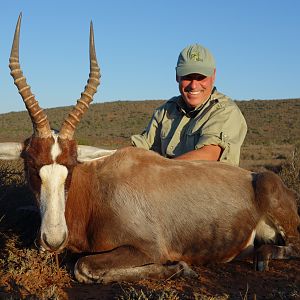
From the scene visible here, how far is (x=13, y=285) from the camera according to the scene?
412cm

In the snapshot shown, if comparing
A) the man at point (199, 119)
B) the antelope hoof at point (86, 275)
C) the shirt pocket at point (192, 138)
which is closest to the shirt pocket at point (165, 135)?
the man at point (199, 119)

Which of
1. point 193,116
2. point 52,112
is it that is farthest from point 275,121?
point 193,116

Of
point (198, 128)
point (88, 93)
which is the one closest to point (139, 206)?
point (88, 93)

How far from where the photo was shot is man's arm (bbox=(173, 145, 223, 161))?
6.20 m

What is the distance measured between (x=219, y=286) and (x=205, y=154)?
7.18 feet

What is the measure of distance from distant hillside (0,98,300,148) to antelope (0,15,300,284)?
29.6m

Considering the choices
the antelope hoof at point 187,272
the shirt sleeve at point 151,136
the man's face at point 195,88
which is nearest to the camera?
the antelope hoof at point 187,272

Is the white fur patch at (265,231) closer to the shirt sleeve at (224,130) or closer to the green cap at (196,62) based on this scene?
the shirt sleeve at (224,130)

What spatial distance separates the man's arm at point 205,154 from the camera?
6.20 metres

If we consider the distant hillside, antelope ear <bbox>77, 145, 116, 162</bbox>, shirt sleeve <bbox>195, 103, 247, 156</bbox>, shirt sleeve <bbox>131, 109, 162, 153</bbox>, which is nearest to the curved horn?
antelope ear <bbox>77, 145, 116, 162</bbox>

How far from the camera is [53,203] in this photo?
440cm

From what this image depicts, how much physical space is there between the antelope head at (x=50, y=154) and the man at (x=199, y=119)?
5.40 ft

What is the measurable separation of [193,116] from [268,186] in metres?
1.86

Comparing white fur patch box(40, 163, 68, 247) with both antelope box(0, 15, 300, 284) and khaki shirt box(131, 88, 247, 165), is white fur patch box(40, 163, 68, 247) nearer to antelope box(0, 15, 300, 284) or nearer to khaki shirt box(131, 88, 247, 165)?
antelope box(0, 15, 300, 284)
